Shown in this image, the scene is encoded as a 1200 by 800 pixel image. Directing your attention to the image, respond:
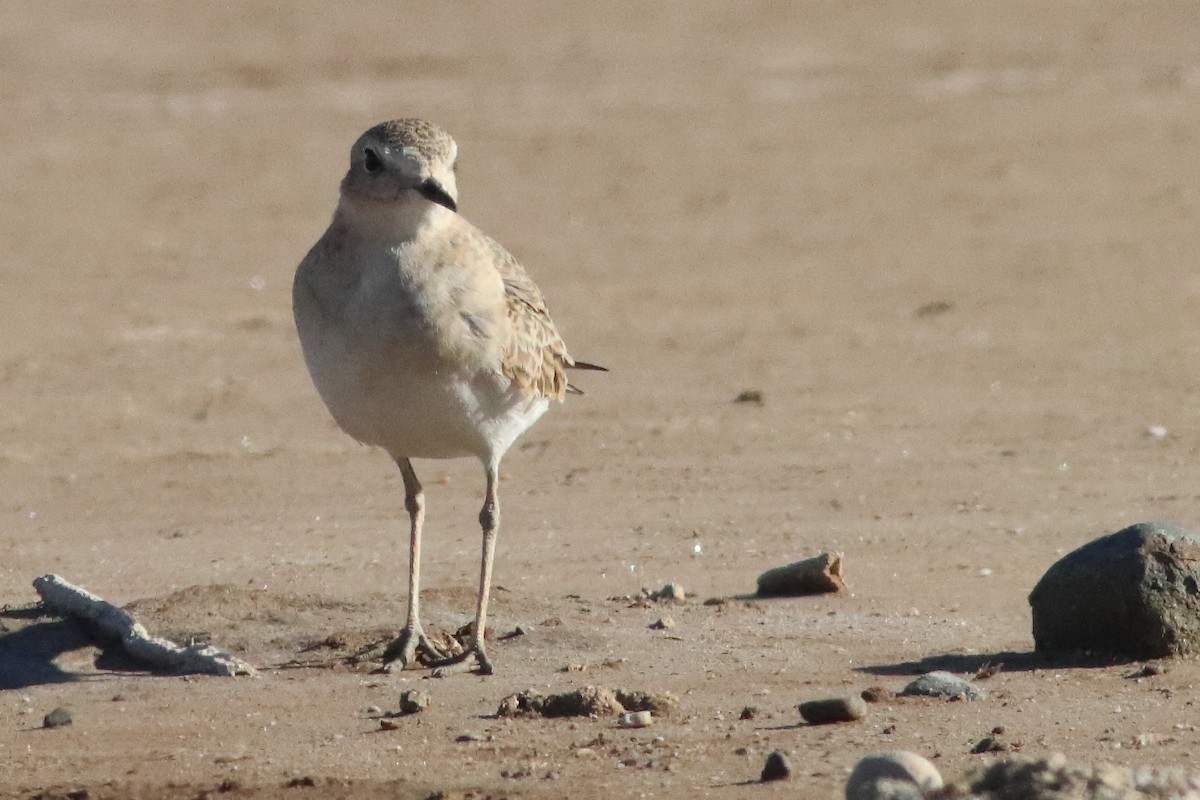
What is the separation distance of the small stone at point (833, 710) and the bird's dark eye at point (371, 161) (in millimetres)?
2219

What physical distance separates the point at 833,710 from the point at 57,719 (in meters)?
2.50

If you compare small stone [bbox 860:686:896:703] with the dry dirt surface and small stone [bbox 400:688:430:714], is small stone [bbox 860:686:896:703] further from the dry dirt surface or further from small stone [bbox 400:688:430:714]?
small stone [bbox 400:688:430:714]

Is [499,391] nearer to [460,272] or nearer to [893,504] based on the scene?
[460,272]

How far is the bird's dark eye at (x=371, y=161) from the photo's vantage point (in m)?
7.07

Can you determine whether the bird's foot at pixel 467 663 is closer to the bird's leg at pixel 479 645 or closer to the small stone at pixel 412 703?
the bird's leg at pixel 479 645

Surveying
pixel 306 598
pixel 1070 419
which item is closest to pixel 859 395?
pixel 1070 419

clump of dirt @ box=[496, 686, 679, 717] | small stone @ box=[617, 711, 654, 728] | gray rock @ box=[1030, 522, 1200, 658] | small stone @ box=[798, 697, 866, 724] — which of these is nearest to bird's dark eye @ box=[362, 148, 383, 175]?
clump of dirt @ box=[496, 686, 679, 717]

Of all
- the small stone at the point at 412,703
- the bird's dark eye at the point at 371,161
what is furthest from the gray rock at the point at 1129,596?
the bird's dark eye at the point at 371,161

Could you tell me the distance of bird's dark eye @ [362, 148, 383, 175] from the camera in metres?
7.07

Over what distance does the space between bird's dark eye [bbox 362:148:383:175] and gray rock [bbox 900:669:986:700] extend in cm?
241

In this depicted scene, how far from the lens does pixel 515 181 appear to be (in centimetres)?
2080

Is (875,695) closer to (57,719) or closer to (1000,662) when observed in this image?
(1000,662)

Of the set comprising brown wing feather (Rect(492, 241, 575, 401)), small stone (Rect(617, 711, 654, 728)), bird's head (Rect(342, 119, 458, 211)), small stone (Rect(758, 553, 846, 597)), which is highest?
bird's head (Rect(342, 119, 458, 211))

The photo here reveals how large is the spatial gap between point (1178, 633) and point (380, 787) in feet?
8.96
